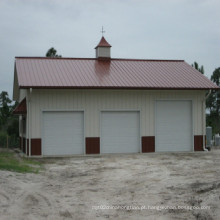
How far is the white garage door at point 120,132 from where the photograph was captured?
19.9 metres

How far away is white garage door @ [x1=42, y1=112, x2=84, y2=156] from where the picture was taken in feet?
63.2

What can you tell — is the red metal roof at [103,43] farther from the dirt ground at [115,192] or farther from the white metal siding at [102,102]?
the dirt ground at [115,192]

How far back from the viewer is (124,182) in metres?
11.9

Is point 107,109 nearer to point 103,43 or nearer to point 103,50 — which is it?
point 103,50

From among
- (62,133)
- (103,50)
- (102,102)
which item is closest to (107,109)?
(102,102)

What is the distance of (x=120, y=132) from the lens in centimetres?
2020

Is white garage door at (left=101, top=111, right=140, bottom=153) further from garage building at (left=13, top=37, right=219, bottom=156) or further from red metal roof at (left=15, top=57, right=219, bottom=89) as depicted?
red metal roof at (left=15, top=57, right=219, bottom=89)

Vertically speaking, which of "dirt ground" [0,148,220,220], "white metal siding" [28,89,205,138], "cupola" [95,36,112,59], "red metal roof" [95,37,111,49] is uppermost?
"red metal roof" [95,37,111,49]

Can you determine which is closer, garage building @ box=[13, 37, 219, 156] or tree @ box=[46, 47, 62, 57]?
garage building @ box=[13, 37, 219, 156]

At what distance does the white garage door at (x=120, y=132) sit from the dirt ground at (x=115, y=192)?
12.8 ft

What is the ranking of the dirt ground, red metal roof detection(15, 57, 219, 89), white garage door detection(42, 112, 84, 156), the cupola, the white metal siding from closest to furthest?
the dirt ground, the white metal siding, white garage door detection(42, 112, 84, 156), red metal roof detection(15, 57, 219, 89), the cupola

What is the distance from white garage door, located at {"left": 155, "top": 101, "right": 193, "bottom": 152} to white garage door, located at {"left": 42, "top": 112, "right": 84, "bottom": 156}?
381 cm

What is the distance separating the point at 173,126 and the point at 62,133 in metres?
5.40

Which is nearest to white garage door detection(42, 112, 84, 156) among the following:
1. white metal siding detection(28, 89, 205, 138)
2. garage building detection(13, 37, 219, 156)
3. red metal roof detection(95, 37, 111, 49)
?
garage building detection(13, 37, 219, 156)
